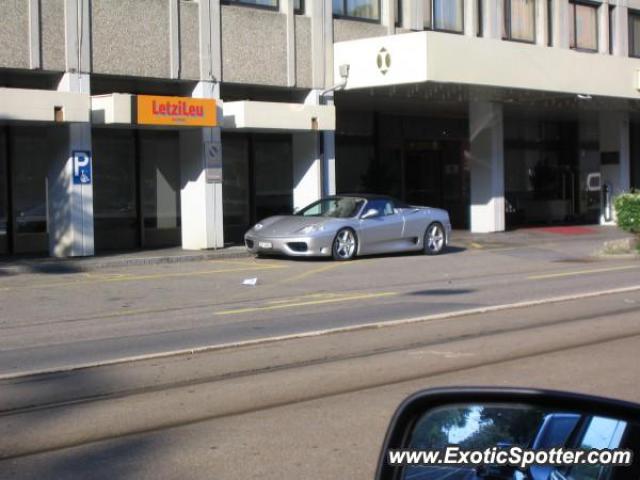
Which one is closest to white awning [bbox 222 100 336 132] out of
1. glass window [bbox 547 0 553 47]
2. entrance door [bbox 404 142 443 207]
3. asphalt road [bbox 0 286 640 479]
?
entrance door [bbox 404 142 443 207]

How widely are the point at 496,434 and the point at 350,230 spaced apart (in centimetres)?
1771

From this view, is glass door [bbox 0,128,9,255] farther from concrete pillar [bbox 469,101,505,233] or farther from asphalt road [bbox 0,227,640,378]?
concrete pillar [bbox 469,101,505,233]

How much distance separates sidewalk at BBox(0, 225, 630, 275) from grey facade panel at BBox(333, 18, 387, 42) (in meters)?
5.91

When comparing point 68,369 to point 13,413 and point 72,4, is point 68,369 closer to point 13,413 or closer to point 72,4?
point 13,413

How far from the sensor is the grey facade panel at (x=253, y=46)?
22734mm

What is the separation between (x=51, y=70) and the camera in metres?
19.7

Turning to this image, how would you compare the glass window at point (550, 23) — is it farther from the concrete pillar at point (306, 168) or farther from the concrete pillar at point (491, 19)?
the concrete pillar at point (306, 168)

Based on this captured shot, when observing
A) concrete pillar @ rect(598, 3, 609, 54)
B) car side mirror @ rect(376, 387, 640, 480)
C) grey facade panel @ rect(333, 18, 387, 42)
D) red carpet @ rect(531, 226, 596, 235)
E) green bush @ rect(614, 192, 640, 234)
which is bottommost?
red carpet @ rect(531, 226, 596, 235)

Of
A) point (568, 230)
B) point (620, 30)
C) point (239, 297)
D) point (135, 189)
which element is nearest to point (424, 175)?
point (568, 230)

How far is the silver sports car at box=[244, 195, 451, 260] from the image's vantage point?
19.7 meters

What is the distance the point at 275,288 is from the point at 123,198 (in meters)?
9.50

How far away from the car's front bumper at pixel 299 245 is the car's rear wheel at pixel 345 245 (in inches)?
8.6

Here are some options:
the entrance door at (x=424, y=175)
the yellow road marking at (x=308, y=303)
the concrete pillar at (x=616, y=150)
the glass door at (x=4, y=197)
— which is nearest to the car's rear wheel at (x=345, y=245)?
the yellow road marking at (x=308, y=303)

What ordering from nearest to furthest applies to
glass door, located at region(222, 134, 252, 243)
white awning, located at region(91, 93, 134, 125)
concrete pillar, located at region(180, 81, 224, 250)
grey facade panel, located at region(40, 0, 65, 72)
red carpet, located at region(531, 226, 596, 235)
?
grey facade panel, located at region(40, 0, 65, 72) < white awning, located at region(91, 93, 134, 125) < concrete pillar, located at region(180, 81, 224, 250) < glass door, located at region(222, 134, 252, 243) < red carpet, located at region(531, 226, 596, 235)
